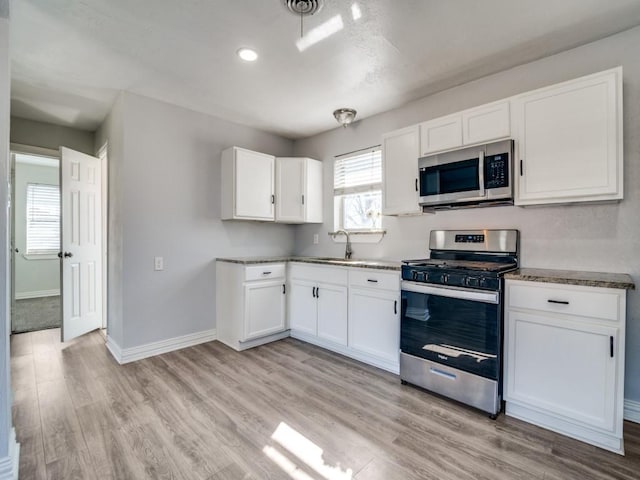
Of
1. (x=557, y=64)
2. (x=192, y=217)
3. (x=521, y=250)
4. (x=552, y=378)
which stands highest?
(x=557, y=64)

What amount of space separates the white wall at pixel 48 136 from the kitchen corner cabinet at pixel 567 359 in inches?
194

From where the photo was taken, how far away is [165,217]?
3139 millimetres

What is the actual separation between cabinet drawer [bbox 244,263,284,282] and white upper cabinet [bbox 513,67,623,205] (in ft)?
7.59

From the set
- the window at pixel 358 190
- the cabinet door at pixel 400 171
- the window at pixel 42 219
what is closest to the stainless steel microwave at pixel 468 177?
the cabinet door at pixel 400 171

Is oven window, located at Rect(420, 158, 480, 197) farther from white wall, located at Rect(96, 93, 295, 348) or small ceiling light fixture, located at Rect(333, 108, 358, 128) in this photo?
white wall, located at Rect(96, 93, 295, 348)

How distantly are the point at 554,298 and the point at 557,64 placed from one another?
173 cm

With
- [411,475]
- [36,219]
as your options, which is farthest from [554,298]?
[36,219]

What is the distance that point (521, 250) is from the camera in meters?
2.40

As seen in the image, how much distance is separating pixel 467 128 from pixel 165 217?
290 cm

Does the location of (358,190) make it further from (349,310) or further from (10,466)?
(10,466)

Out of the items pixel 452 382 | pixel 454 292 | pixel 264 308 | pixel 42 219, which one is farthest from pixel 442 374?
pixel 42 219

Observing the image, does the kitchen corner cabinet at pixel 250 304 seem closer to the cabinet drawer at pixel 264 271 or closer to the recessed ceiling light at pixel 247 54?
the cabinet drawer at pixel 264 271

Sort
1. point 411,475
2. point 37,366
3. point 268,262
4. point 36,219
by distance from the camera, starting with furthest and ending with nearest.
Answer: point 36,219 < point 268,262 < point 37,366 < point 411,475

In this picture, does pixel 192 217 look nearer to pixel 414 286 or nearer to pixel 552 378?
pixel 414 286
